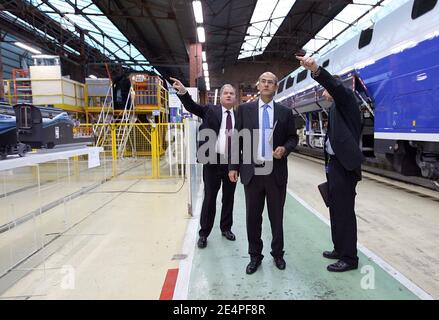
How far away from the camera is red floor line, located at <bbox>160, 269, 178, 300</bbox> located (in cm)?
237

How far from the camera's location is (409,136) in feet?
16.0

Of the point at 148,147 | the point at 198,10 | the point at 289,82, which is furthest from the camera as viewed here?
the point at 289,82

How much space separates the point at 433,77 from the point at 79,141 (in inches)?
227

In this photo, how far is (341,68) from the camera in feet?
24.6

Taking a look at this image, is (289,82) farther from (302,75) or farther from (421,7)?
(421,7)

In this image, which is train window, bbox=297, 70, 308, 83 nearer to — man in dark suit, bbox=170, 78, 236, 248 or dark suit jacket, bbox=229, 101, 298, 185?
man in dark suit, bbox=170, 78, 236, 248

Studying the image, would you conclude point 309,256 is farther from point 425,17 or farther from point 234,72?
point 234,72

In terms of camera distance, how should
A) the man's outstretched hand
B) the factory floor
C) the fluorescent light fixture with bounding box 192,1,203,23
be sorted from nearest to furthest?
the factory floor
the man's outstretched hand
the fluorescent light fixture with bounding box 192,1,203,23

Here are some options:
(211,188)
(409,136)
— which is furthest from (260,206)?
(409,136)

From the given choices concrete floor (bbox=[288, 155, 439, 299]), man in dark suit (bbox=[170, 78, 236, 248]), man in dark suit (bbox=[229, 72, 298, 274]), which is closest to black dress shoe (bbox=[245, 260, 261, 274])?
man in dark suit (bbox=[229, 72, 298, 274])

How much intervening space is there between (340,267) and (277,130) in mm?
1212

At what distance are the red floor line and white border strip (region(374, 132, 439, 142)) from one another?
376 centimetres

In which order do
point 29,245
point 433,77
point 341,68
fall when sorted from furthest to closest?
point 341,68, point 433,77, point 29,245
